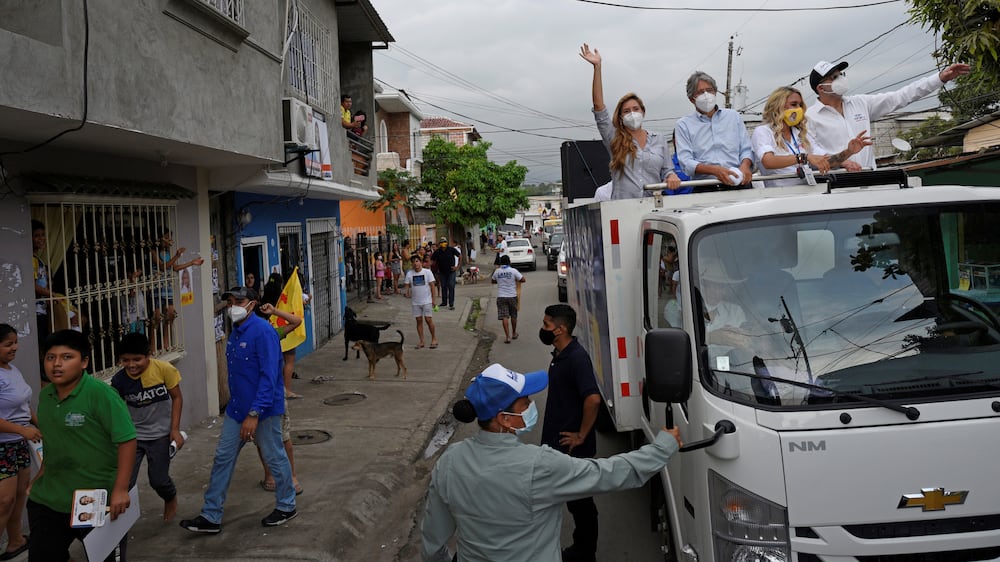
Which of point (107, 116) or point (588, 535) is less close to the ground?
point (107, 116)

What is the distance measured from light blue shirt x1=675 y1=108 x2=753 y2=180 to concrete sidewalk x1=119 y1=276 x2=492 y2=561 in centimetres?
371

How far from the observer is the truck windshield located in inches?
121

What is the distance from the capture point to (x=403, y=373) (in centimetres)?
1154

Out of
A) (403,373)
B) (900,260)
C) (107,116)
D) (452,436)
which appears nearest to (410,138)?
(403,373)

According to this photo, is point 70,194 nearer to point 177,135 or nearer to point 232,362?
point 177,135

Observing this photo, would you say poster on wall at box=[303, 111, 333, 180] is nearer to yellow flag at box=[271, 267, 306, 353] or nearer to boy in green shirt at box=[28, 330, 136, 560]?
yellow flag at box=[271, 267, 306, 353]

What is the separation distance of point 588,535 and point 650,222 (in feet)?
6.53

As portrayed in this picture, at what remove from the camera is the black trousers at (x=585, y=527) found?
179 inches

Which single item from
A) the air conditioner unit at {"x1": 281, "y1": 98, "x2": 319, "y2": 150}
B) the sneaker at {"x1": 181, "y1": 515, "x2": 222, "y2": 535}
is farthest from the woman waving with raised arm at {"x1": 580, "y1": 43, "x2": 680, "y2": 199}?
the air conditioner unit at {"x1": 281, "y1": 98, "x2": 319, "y2": 150}

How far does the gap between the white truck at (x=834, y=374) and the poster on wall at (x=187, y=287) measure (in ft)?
20.4

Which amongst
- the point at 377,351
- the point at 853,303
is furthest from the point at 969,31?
the point at 377,351

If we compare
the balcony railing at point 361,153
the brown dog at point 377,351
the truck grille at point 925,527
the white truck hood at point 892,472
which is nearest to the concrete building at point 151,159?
the brown dog at point 377,351

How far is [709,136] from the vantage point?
5352 millimetres

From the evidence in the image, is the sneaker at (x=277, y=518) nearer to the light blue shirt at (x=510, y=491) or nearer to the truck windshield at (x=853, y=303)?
the light blue shirt at (x=510, y=491)
